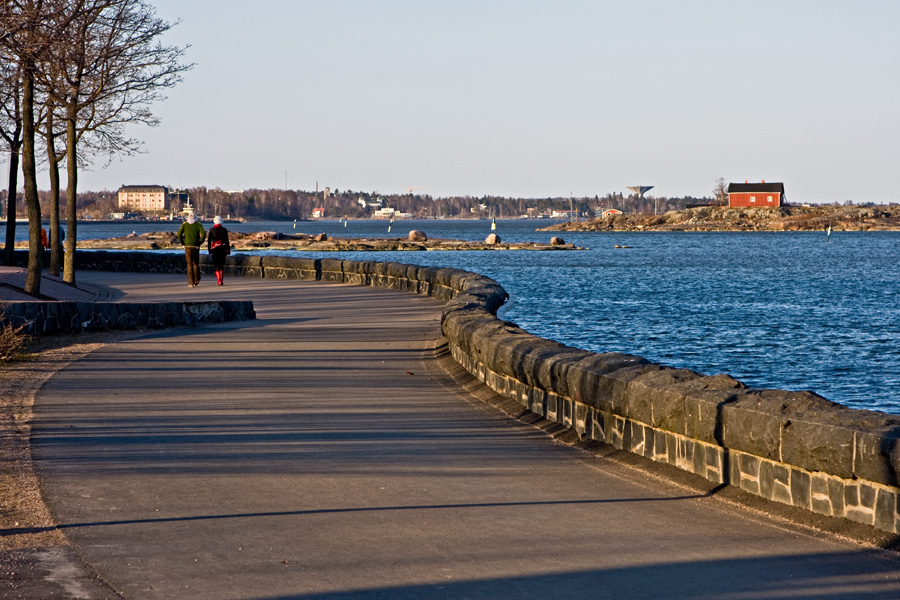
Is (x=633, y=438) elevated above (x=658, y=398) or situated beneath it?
situated beneath

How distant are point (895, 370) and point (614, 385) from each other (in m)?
18.6

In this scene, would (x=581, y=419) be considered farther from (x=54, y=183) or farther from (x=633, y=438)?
(x=54, y=183)

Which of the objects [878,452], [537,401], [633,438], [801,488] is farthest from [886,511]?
[537,401]

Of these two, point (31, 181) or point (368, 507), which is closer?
point (368, 507)

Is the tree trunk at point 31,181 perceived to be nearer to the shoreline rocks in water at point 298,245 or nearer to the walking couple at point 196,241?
the walking couple at point 196,241

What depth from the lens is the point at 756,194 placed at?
189 meters

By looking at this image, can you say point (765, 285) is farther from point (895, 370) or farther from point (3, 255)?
point (3, 255)

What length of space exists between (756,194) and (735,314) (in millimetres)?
155538

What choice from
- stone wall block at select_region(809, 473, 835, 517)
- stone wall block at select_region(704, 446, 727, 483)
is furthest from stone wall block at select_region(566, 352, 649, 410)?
stone wall block at select_region(809, 473, 835, 517)

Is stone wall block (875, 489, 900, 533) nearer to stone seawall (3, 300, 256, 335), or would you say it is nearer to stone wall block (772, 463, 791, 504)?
stone wall block (772, 463, 791, 504)

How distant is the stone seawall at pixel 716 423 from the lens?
6.25 meters

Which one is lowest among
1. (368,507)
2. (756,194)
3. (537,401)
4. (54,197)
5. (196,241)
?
(368,507)

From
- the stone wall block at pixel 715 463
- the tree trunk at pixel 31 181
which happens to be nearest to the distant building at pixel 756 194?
the tree trunk at pixel 31 181

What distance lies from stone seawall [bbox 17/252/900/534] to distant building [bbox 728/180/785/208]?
598ft
